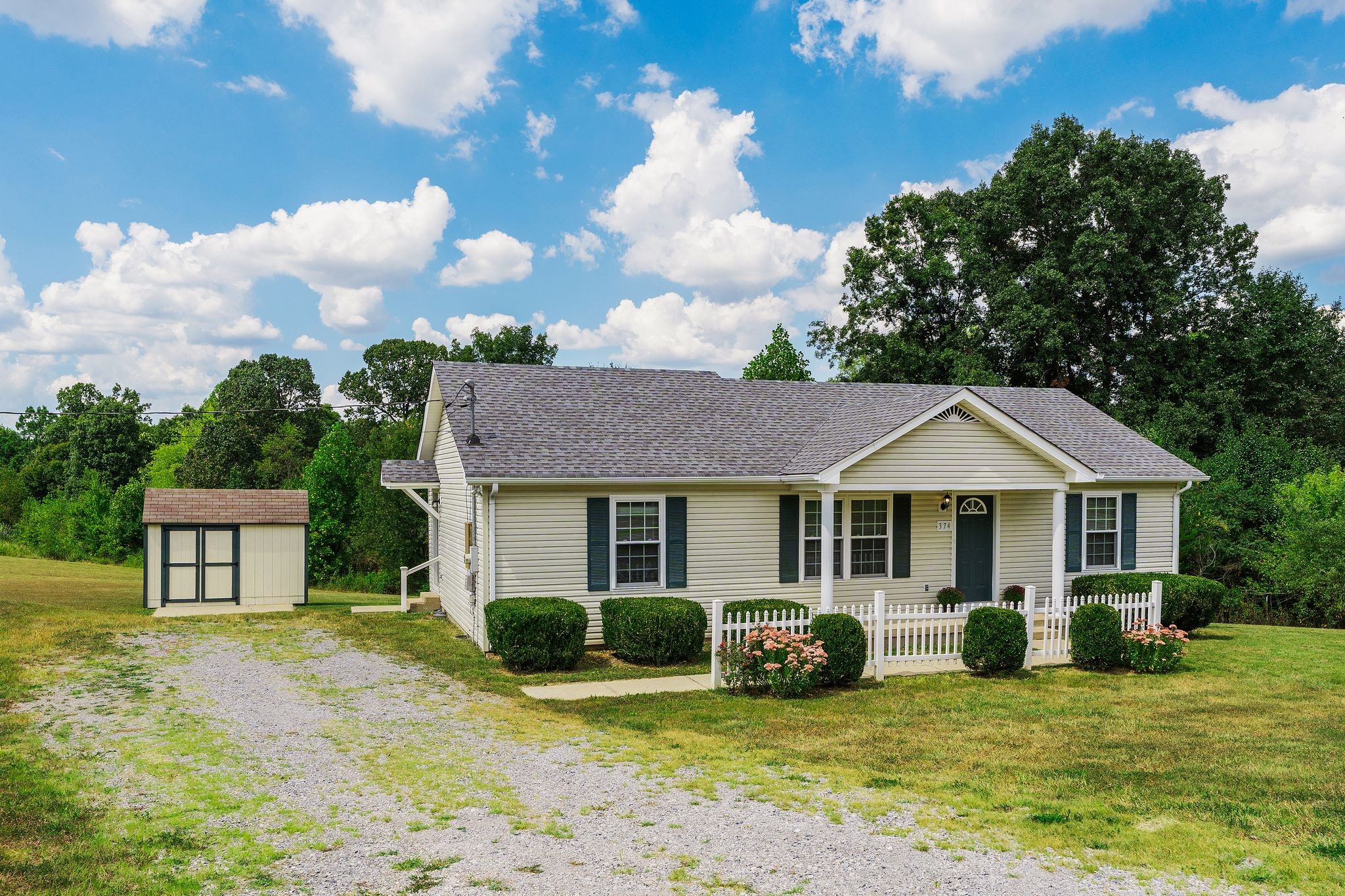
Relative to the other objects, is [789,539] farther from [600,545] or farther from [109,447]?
[109,447]

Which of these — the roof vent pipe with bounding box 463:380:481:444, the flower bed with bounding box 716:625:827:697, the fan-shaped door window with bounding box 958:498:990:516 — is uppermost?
the roof vent pipe with bounding box 463:380:481:444

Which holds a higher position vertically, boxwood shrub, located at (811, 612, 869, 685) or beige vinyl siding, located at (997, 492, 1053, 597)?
beige vinyl siding, located at (997, 492, 1053, 597)

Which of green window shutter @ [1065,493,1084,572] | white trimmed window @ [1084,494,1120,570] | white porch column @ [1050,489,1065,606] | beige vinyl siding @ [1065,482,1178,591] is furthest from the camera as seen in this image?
beige vinyl siding @ [1065,482,1178,591]

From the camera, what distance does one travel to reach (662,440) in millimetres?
16531

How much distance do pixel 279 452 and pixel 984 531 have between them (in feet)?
134

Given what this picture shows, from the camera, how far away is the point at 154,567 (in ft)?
65.2

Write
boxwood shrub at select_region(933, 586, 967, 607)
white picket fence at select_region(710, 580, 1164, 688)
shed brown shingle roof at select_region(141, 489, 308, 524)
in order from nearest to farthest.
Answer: white picket fence at select_region(710, 580, 1164, 688) → boxwood shrub at select_region(933, 586, 967, 607) → shed brown shingle roof at select_region(141, 489, 308, 524)

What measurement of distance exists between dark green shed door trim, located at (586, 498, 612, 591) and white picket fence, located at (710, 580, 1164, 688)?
7.28 feet

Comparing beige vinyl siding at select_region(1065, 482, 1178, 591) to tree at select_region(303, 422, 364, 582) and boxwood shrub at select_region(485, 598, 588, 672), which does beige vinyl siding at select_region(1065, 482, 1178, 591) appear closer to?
boxwood shrub at select_region(485, 598, 588, 672)

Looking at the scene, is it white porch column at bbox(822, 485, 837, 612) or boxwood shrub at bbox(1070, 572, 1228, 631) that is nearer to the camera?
white porch column at bbox(822, 485, 837, 612)

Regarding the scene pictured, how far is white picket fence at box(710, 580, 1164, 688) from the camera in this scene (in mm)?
12438

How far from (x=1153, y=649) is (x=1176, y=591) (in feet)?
13.1

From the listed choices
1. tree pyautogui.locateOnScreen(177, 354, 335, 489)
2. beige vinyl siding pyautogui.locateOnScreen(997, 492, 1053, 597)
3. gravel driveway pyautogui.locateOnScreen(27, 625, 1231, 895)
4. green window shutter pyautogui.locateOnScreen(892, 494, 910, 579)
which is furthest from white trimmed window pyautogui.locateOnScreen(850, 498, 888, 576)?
tree pyautogui.locateOnScreen(177, 354, 335, 489)

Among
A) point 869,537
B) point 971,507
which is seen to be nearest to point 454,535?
point 869,537
